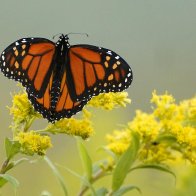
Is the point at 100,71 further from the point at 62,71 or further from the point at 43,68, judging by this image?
the point at 43,68

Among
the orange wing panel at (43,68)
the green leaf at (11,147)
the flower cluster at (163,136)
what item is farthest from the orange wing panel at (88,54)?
the green leaf at (11,147)

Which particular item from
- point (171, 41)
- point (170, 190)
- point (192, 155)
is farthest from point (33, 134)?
point (171, 41)

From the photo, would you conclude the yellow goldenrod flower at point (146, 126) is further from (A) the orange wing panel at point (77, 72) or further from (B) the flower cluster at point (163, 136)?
(A) the orange wing panel at point (77, 72)

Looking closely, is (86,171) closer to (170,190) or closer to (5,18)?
(170,190)

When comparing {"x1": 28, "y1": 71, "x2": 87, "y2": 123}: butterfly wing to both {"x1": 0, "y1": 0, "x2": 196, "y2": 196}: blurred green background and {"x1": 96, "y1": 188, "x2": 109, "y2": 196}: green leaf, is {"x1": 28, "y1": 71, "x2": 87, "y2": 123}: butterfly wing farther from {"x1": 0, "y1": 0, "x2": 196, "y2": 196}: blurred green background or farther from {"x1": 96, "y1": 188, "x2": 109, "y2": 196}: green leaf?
{"x1": 0, "y1": 0, "x2": 196, "y2": 196}: blurred green background

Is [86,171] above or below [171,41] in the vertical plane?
below

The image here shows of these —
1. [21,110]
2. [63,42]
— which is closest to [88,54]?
[63,42]

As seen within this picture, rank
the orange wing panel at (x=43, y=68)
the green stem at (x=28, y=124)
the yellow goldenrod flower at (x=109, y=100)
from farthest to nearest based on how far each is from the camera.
Result: the orange wing panel at (x=43, y=68)
the yellow goldenrod flower at (x=109, y=100)
the green stem at (x=28, y=124)
